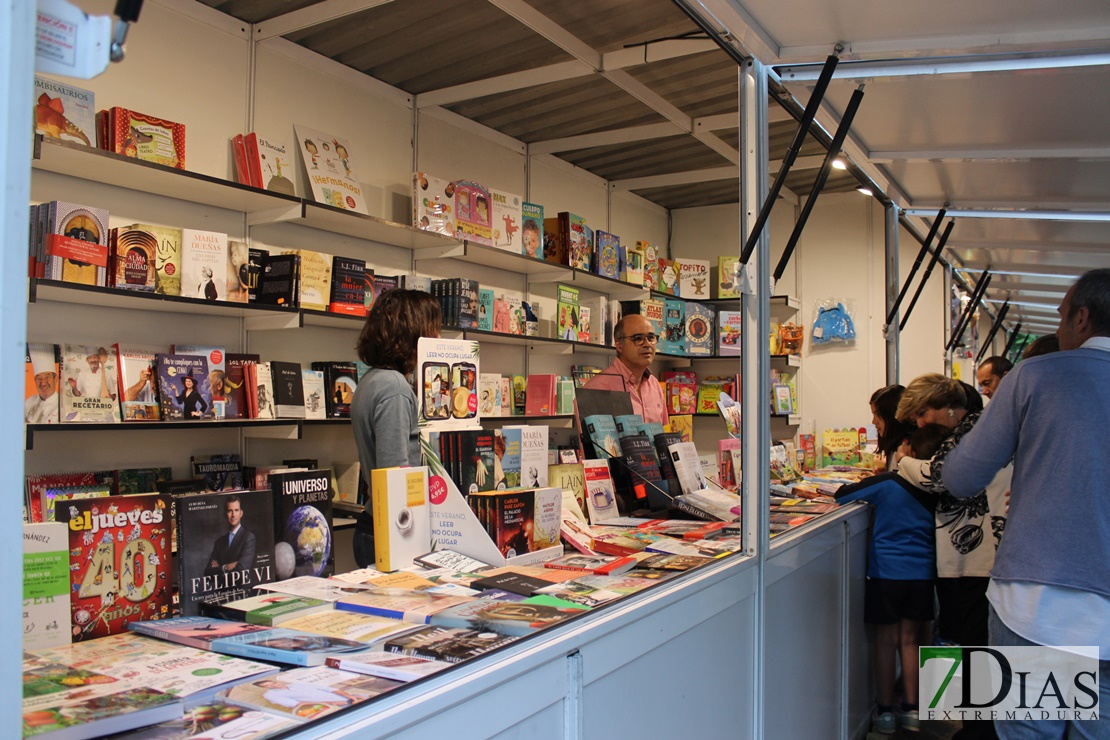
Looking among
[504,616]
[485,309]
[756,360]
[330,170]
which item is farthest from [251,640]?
[485,309]

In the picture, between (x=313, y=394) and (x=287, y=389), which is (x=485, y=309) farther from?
(x=287, y=389)

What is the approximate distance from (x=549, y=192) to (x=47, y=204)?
12.3 feet

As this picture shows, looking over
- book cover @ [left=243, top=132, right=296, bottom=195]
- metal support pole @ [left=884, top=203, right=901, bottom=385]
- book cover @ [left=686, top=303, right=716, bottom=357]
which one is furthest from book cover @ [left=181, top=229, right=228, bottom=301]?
book cover @ [left=686, top=303, right=716, bottom=357]

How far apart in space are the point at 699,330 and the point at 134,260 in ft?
16.3

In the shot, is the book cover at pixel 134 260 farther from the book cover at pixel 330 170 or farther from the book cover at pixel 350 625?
the book cover at pixel 350 625

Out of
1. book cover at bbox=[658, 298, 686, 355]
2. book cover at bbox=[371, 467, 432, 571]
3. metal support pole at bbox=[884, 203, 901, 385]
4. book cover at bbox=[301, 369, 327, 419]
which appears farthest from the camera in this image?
book cover at bbox=[658, 298, 686, 355]

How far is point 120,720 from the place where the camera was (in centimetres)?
92

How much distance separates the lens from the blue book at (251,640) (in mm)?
1208

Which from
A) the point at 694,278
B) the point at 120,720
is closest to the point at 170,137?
the point at 120,720

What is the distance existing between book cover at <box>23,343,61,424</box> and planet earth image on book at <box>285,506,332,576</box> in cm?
191

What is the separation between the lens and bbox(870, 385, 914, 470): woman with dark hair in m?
3.79

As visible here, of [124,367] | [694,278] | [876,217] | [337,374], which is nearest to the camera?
[124,367]

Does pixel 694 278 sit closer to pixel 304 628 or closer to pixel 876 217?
pixel 876 217

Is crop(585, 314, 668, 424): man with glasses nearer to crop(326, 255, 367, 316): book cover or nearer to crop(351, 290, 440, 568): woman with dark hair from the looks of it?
crop(326, 255, 367, 316): book cover
